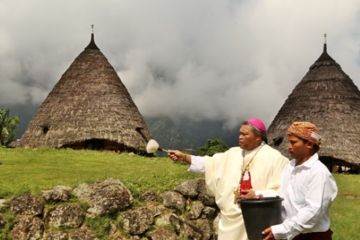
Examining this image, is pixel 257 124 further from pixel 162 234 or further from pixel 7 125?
pixel 7 125

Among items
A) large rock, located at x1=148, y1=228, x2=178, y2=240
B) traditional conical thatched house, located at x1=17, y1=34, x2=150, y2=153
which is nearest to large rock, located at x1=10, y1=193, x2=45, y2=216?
large rock, located at x1=148, y1=228, x2=178, y2=240

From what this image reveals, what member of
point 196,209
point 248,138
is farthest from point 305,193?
point 196,209

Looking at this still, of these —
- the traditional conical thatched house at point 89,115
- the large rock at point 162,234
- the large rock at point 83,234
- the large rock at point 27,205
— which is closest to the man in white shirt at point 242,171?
the large rock at point 162,234

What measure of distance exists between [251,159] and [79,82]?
27.2 m

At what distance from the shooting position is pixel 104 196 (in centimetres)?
898

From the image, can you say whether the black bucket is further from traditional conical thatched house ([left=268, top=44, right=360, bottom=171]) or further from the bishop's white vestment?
traditional conical thatched house ([left=268, top=44, right=360, bottom=171])

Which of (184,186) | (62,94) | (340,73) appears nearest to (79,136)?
(62,94)

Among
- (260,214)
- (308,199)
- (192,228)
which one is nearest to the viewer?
(308,199)

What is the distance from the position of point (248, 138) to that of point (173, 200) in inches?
141

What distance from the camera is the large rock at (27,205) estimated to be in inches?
342

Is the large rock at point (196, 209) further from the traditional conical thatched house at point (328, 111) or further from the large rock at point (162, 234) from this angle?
the traditional conical thatched house at point (328, 111)

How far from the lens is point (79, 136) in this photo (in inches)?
1158

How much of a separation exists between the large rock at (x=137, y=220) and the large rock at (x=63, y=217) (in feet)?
2.27

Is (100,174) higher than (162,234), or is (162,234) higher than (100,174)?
(100,174)
